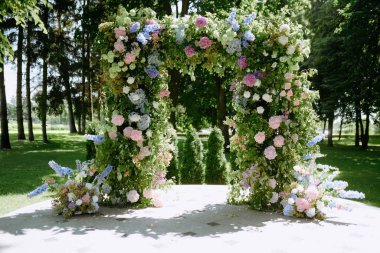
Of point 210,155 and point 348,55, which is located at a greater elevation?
point 348,55

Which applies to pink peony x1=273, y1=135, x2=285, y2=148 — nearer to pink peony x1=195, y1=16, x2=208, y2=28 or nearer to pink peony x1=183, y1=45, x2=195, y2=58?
pink peony x1=183, y1=45, x2=195, y2=58

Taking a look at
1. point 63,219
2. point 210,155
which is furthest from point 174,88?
point 63,219

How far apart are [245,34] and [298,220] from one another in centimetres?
326

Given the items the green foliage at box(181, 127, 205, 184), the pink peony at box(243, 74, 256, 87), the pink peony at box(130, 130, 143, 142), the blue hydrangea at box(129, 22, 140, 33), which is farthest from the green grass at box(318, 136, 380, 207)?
the blue hydrangea at box(129, 22, 140, 33)

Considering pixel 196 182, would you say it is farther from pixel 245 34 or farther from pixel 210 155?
pixel 245 34

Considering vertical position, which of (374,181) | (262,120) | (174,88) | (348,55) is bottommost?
(374,181)

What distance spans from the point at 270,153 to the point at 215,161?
481cm

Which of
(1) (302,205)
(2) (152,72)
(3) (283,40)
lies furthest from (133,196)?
(3) (283,40)

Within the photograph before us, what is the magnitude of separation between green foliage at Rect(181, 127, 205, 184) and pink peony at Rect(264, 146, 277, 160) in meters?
4.60

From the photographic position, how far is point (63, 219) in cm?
625

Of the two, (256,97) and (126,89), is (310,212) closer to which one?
(256,97)

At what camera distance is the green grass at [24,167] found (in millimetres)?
8883

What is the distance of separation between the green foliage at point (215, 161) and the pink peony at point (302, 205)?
16.8 feet

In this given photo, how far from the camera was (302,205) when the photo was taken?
247 inches
